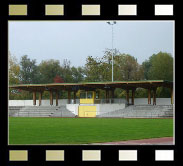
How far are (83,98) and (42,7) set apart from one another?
54.0 m

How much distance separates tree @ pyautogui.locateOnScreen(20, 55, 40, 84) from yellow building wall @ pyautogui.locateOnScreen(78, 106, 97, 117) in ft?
86.3

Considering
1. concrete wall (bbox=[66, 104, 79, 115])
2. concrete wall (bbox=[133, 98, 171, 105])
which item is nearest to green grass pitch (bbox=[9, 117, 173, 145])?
concrete wall (bbox=[133, 98, 171, 105])

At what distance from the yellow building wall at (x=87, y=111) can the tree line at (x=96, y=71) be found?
16905mm

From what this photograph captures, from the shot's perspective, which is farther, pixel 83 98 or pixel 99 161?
pixel 83 98

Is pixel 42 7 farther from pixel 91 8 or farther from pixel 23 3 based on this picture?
pixel 91 8

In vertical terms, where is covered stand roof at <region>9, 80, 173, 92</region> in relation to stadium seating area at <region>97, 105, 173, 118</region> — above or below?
above

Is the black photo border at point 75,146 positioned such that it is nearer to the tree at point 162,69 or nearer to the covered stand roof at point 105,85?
the covered stand roof at point 105,85

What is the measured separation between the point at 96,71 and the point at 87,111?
19099 millimetres

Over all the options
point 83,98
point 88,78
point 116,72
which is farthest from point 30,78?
point 83,98

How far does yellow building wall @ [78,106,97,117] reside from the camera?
5742cm

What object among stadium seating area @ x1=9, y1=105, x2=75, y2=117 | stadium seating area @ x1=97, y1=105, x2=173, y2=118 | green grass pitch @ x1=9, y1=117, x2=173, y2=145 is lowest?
stadium seating area @ x1=9, y1=105, x2=75, y2=117

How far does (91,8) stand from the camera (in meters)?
6.44

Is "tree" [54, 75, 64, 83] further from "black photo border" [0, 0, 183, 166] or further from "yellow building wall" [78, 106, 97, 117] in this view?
"black photo border" [0, 0, 183, 166]
